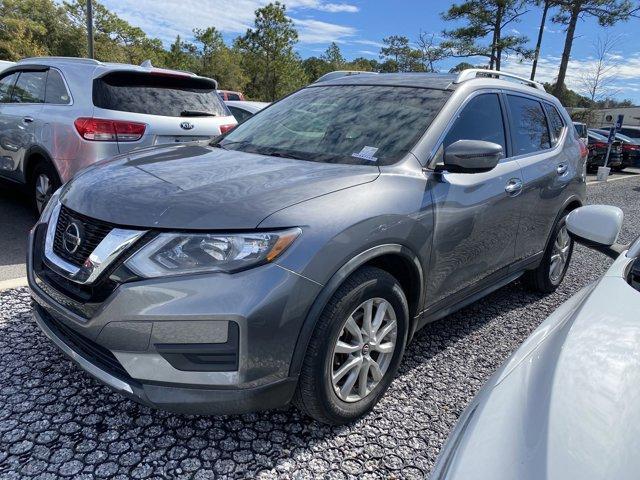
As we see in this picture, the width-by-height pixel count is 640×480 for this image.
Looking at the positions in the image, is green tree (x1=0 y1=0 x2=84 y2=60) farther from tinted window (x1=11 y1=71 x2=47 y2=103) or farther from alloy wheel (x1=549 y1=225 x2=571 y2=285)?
alloy wheel (x1=549 y1=225 x2=571 y2=285)

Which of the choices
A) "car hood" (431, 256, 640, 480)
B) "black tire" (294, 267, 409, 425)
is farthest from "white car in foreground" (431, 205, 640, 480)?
"black tire" (294, 267, 409, 425)

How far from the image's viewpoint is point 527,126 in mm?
3674

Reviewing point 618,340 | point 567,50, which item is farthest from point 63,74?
point 567,50

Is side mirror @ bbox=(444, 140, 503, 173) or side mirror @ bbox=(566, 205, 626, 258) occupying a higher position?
side mirror @ bbox=(444, 140, 503, 173)

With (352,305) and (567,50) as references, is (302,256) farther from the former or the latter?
(567,50)

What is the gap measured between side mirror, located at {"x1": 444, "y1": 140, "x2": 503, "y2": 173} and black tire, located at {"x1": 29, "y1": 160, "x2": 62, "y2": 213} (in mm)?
3572

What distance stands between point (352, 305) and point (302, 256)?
0.37 m

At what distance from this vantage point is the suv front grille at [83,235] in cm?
202

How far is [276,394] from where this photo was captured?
6.49 feet

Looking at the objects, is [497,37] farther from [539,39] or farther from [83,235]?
[83,235]

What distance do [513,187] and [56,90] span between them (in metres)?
4.23

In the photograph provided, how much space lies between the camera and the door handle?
3.14 metres

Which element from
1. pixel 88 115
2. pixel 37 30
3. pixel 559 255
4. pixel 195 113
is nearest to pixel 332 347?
pixel 559 255

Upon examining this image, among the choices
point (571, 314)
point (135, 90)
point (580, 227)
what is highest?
point (135, 90)
